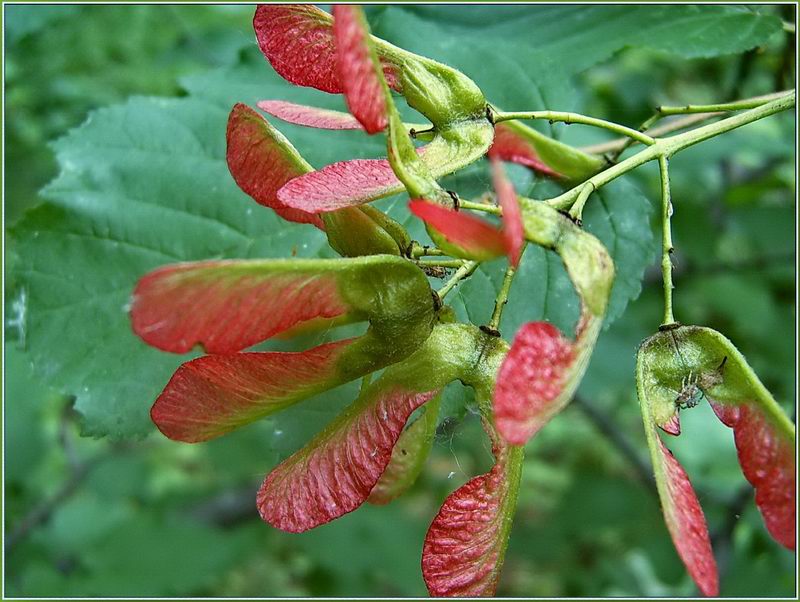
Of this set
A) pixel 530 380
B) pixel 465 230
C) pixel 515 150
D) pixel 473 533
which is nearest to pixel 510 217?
pixel 465 230

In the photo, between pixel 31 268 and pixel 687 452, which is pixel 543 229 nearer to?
pixel 31 268

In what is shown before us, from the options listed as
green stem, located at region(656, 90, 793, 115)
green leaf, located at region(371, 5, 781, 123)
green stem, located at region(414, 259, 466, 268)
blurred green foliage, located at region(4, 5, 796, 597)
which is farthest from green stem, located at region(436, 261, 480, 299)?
blurred green foliage, located at region(4, 5, 796, 597)

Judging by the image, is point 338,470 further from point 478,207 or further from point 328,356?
point 478,207

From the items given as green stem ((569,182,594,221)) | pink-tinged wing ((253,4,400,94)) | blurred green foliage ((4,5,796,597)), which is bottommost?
blurred green foliage ((4,5,796,597))

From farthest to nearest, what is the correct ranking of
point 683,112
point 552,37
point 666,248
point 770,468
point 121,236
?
point 552,37
point 121,236
point 683,112
point 666,248
point 770,468

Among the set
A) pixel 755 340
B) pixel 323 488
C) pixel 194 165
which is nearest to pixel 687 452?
pixel 755 340

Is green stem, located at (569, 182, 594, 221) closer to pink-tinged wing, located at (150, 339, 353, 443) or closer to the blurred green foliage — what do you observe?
pink-tinged wing, located at (150, 339, 353, 443)
